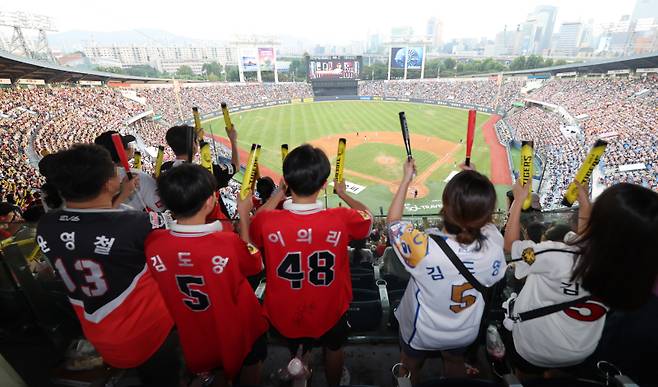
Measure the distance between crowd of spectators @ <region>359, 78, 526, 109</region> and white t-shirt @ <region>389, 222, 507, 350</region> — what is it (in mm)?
46165


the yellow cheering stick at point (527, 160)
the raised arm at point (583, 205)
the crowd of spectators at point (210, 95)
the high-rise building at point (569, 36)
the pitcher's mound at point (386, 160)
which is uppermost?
the high-rise building at point (569, 36)

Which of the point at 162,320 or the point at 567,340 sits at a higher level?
the point at 567,340

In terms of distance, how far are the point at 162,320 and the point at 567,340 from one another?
2865mm

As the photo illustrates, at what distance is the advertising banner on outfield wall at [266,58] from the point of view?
57.3 m

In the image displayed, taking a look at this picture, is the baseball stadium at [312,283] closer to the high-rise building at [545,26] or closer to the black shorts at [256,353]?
the black shorts at [256,353]

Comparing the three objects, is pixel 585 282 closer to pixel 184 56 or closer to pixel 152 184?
pixel 152 184

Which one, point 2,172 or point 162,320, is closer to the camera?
point 162,320

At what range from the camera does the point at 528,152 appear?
10.1 feet

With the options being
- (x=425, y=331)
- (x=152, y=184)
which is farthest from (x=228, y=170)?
(x=425, y=331)

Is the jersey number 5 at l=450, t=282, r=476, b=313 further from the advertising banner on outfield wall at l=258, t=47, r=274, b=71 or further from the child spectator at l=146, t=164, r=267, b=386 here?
the advertising banner on outfield wall at l=258, t=47, r=274, b=71

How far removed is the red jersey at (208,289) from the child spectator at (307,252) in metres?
0.18

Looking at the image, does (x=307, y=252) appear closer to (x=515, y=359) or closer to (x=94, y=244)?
(x=94, y=244)

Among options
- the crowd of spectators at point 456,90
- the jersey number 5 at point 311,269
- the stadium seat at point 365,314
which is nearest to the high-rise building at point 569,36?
the crowd of spectators at point 456,90

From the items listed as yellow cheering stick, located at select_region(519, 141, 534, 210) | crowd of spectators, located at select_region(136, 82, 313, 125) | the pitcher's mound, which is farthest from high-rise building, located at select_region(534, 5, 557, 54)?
yellow cheering stick, located at select_region(519, 141, 534, 210)
